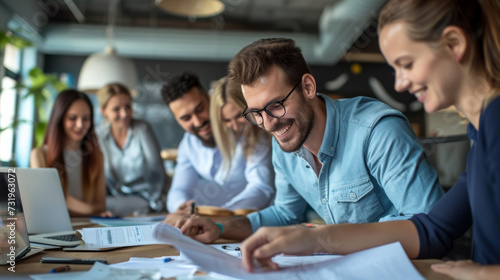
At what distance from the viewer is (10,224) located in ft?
3.09

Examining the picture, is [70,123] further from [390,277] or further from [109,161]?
[390,277]

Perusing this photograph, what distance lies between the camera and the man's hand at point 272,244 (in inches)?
28.1

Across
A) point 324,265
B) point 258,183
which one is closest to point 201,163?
Result: point 258,183

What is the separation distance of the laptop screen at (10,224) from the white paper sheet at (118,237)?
0.18 meters

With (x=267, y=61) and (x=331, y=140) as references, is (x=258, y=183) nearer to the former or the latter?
(x=331, y=140)

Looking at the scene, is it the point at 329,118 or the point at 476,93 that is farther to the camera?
the point at 329,118

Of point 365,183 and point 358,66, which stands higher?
point 358,66

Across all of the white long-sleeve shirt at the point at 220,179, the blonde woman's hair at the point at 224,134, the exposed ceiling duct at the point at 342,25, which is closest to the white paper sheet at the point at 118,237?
the white long-sleeve shirt at the point at 220,179

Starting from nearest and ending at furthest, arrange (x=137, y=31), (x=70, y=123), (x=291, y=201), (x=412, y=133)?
1. (x=412, y=133)
2. (x=291, y=201)
3. (x=70, y=123)
4. (x=137, y=31)

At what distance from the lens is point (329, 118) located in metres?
1.27

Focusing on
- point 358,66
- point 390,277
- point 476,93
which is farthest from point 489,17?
point 358,66

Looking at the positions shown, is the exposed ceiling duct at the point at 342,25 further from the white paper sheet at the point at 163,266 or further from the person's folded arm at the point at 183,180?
the white paper sheet at the point at 163,266

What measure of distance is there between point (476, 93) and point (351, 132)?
1.82 feet

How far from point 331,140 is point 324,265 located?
1.82 feet
